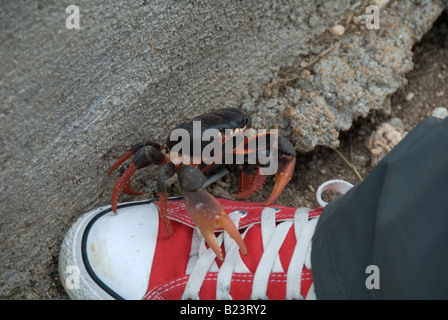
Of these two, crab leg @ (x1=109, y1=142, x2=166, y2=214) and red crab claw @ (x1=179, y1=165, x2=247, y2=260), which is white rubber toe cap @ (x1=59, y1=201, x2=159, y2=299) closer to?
crab leg @ (x1=109, y1=142, x2=166, y2=214)

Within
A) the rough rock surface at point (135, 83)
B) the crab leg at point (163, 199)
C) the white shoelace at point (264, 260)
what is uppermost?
the rough rock surface at point (135, 83)

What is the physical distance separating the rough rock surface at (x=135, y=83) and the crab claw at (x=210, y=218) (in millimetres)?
362

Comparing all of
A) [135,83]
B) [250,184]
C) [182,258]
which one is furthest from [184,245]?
[135,83]

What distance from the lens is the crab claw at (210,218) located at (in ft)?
4.47

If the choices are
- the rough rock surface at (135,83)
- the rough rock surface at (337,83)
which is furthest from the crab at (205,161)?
the rough rock surface at (337,83)

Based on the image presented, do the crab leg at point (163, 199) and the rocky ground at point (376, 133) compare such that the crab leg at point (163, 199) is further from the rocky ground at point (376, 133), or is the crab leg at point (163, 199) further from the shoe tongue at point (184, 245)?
the rocky ground at point (376, 133)

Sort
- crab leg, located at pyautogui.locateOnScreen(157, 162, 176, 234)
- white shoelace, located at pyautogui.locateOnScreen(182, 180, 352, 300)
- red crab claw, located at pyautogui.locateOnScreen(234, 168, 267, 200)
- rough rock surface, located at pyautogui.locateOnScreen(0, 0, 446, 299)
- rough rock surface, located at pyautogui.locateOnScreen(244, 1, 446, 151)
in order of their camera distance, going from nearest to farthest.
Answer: rough rock surface, located at pyautogui.locateOnScreen(0, 0, 446, 299), white shoelace, located at pyautogui.locateOnScreen(182, 180, 352, 300), crab leg, located at pyautogui.locateOnScreen(157, 162, 176, 234), red crab claw, located at pyautogui.locateOnScreen(234, 168, 267, 200), rough rock surface, located at pyautogui.locateOnScreen(244, 1, 446, 151)

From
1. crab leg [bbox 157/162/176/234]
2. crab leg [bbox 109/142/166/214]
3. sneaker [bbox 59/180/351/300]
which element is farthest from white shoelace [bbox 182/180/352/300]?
crab leg [bbox 109/142/166/214]

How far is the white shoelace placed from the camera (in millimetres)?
1378

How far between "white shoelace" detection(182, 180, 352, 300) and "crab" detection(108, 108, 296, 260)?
0.06 meters

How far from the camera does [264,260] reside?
142 centimetres

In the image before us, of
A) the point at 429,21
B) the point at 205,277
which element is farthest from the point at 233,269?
the point at 429,21

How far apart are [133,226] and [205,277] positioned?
290mm
